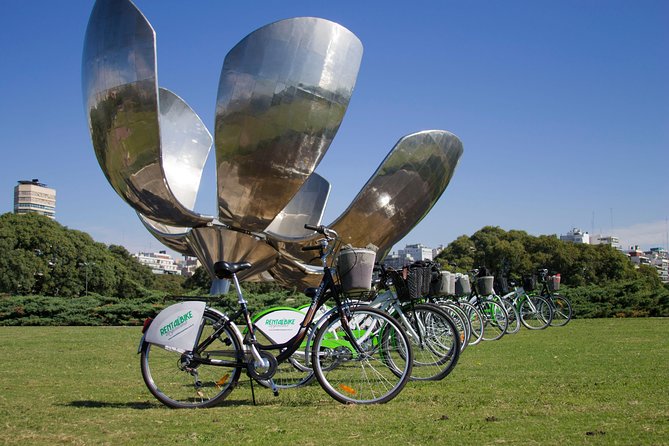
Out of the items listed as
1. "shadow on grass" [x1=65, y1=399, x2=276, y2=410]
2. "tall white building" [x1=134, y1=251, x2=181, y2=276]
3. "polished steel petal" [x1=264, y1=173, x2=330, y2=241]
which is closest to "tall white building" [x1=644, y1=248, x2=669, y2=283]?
"tall white building" [x1=134, y1=251, x2=181, y2=276]

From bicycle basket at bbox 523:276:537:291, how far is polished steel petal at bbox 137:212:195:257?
5.74 metres

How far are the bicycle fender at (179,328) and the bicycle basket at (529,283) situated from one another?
8567 mm

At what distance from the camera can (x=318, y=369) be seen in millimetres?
4574

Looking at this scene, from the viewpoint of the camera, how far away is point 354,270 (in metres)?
4.88

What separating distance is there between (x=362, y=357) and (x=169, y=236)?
7.95 m

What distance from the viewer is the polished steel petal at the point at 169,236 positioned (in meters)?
12.1

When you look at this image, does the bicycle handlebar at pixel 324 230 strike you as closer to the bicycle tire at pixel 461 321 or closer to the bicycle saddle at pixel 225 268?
the bicycle saddle at pixel 225 268

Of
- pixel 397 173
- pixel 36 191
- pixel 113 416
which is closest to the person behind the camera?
pixel 113 416

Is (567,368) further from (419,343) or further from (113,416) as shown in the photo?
(113,416)

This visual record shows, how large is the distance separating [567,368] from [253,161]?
200 inches

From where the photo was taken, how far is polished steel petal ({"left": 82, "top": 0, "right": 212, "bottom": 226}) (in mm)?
9164

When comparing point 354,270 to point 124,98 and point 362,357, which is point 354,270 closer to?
point 362,357

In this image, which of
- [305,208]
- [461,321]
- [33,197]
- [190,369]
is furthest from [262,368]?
[33,197]

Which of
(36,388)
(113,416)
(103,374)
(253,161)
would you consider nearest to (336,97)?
(253,161)
